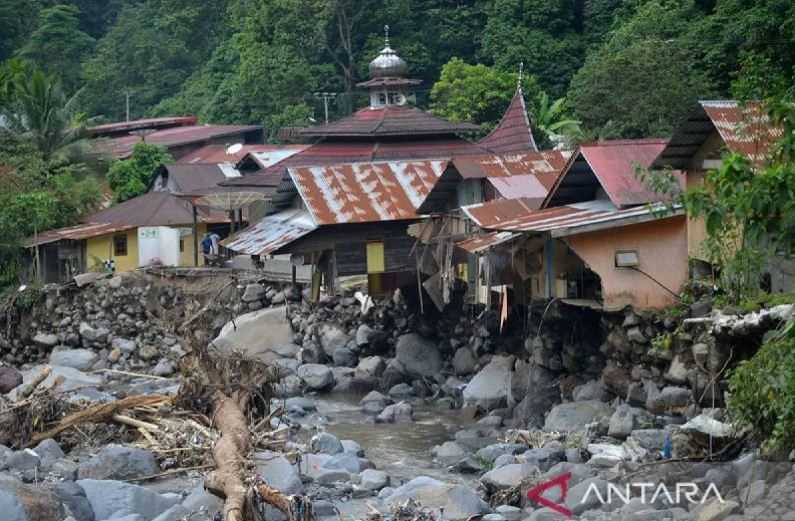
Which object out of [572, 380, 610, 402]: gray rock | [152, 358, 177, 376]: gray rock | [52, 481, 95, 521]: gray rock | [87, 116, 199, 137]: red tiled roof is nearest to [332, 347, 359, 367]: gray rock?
[152, 358, 177, 376]: gray rock

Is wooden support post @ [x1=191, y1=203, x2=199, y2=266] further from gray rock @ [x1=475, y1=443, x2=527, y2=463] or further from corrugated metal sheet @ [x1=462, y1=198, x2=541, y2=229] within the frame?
gray rock @ [x1=475, y1=443, x2=527, y2=463]

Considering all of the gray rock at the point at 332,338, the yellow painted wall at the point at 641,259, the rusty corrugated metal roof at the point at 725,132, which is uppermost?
the rusty corrugated metal roof at the point at 725,132

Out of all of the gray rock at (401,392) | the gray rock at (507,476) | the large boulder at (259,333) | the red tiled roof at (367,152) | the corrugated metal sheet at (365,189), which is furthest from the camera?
the red tiled roof at (367,152)

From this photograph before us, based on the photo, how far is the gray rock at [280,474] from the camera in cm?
1734

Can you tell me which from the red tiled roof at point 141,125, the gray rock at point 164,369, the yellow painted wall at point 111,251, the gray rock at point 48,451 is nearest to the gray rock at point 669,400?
the gray rock at point 48,451

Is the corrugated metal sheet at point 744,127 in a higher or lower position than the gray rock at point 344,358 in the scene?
higher

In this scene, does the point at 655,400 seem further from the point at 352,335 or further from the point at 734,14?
the point at 734,14

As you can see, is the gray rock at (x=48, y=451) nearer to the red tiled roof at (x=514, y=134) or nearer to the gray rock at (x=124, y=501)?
the gray rock at (x=124, y=501)

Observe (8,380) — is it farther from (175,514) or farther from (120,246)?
(120,246)

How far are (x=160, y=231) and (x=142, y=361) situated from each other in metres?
5.01

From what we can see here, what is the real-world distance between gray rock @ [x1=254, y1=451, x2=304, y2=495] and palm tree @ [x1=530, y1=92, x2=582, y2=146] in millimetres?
20486

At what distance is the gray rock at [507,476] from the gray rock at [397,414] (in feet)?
21.7

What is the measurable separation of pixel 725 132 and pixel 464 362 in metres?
8.54

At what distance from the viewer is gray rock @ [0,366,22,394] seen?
2473 cm
